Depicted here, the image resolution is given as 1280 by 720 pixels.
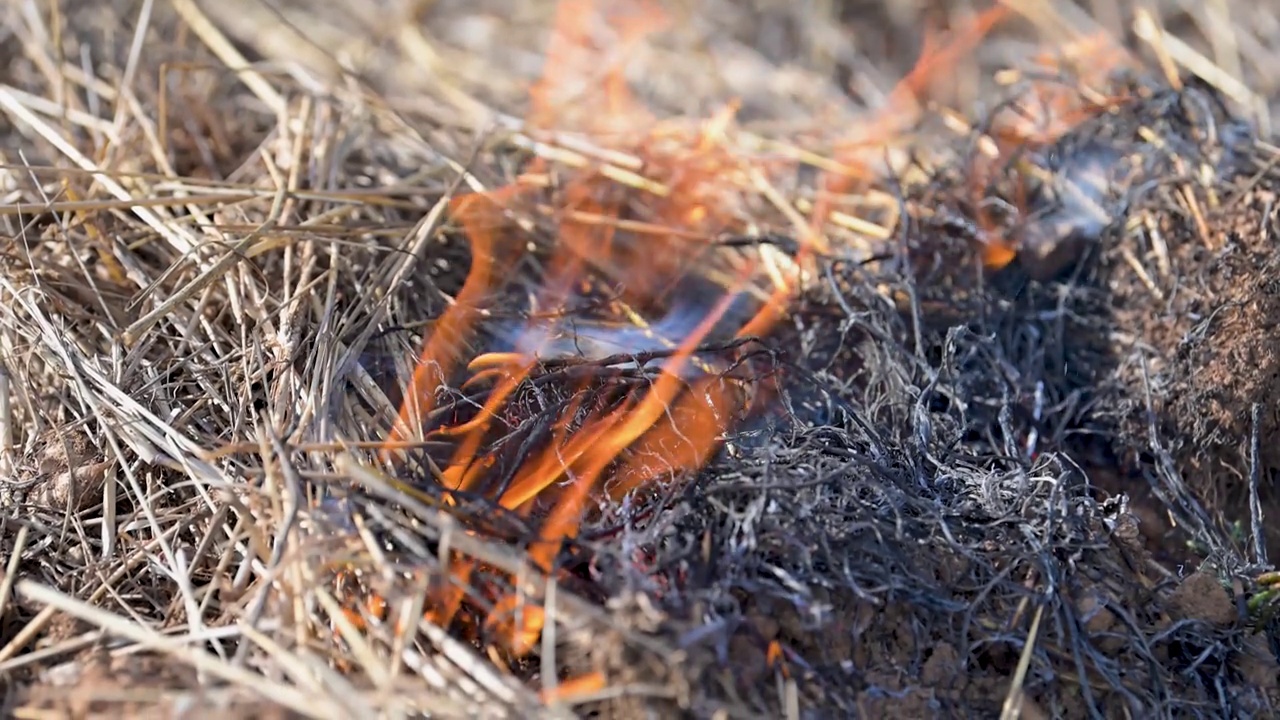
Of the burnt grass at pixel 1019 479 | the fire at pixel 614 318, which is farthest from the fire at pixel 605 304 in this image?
the burnt grass at pixel 1019 479

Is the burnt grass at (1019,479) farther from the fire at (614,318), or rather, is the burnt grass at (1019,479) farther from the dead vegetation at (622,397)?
the fire at (614,318)

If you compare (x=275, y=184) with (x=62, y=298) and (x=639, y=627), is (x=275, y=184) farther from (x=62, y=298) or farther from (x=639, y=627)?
(x=639, y=627)

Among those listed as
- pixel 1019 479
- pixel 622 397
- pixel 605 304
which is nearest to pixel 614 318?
pixel 605 304

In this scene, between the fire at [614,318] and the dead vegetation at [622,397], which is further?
the fire at [614,318]

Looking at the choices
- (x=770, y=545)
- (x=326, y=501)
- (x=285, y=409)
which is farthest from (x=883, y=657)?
(x=285, y=409)

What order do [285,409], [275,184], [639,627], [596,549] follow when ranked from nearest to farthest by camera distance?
[639,627] < [596,549] < [285,409] < [275,184]

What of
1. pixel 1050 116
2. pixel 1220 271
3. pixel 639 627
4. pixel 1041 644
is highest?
pixel 1050 116

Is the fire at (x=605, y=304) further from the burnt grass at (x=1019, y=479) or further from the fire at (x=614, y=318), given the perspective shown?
the burnt grass at (x=1019, y=479)
